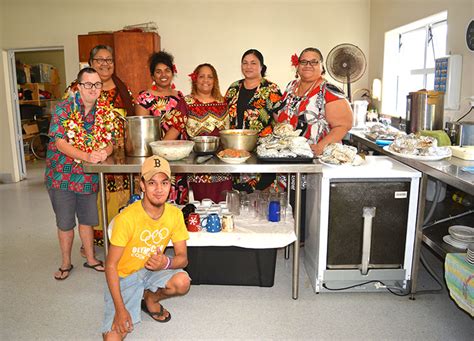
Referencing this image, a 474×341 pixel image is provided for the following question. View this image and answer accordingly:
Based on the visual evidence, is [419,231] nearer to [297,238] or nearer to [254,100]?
[297,238]

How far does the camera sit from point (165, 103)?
2986 mm

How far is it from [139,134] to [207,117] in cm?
71

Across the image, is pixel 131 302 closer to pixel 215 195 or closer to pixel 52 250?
pixel 215 195

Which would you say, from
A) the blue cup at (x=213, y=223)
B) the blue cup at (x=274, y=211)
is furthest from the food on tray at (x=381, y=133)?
the blue cup at (x=213, y=223)

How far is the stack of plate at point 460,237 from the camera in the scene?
2174 millimetres

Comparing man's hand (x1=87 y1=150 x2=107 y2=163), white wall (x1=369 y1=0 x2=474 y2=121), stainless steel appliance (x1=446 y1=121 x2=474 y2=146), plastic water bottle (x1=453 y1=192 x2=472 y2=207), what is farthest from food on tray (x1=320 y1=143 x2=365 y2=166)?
white wall (x1=369 y1=0 x2=474 y2=121)

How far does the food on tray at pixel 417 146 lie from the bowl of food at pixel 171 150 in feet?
4.34

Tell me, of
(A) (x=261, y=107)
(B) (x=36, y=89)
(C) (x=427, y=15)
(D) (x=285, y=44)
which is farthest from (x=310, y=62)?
(B) (x=36, y=89)

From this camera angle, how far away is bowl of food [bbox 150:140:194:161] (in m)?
2.21

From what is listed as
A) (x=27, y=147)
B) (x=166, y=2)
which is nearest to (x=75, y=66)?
(x=166, y=2)

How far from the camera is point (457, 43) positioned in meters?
3.50

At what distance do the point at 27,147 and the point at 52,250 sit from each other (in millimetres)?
5346

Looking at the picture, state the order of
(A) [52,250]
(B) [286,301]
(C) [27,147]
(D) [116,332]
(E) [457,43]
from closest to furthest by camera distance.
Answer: (D) [116,332]
(B) [286,301]
(A) [52,250]
(E) [457,43]
(C) [27,147]

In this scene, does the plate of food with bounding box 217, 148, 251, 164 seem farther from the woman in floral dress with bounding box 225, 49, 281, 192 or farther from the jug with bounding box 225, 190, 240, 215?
the woman in floral dress with bounding box 225, 49, 281, 192
